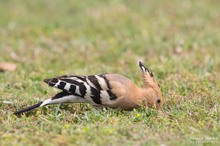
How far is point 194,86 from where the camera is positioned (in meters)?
6.28

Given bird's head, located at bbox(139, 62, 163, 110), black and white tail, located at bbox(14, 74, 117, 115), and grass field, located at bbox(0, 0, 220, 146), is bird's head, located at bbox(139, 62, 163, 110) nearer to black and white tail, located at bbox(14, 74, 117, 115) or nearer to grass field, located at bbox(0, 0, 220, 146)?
grass field, located at bbox(0, 0, 220, 146)

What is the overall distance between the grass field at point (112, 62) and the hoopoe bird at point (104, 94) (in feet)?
0.32

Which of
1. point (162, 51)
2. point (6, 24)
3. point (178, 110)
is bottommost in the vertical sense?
point (178, 110)

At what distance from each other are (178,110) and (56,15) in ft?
18.5

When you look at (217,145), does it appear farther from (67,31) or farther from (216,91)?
(67,31)

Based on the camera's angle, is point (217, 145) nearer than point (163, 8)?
Yes

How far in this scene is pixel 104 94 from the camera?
5266 mm

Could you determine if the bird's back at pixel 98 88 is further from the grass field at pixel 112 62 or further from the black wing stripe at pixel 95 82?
the grass field at pixel 112 62

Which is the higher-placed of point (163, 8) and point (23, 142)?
point (163, 8)

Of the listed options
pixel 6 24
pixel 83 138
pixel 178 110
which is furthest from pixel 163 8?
pixel 83 138

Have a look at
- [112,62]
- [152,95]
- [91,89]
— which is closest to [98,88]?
[91,89]

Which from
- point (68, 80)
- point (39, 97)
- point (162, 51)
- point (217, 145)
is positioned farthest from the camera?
point (162, 51)

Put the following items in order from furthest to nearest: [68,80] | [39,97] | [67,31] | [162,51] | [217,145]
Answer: [67,31] → [162,51] → [39,97] → [68,80] → [217,145]

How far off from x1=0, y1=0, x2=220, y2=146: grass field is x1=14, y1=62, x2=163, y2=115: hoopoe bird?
96mm
